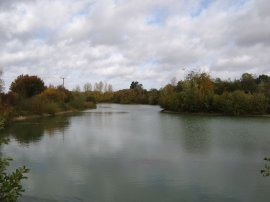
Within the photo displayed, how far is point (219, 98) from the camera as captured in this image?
55.0m

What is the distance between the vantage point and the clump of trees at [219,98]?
173ft

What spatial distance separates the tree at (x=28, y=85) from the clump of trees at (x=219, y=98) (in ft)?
75.0

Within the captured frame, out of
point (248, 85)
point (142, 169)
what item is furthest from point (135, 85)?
point (142, 169)

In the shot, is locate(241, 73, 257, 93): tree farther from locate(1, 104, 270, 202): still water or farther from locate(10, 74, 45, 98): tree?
locate(1, 104, 270, 202): still water

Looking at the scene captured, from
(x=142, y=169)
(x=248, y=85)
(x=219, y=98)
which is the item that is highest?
(x=248, y=85)

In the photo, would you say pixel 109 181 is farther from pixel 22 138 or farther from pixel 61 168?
pixel 22 138

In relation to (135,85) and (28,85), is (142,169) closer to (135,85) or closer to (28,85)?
(28,85)

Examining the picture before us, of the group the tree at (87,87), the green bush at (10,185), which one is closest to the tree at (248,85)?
the green bush at (10,185)

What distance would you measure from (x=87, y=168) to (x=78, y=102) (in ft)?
185

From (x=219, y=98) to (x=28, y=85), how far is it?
104 ft

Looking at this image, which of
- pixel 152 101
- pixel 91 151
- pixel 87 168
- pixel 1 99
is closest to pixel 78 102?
pixel 1 99

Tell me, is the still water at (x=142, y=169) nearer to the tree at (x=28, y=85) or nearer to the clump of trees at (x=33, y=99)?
the clump of trees at (x=33, y=99)

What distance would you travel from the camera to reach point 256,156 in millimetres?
17406

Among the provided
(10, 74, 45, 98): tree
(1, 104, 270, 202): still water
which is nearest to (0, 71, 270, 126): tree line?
(10, 74, 45, 98): tree
